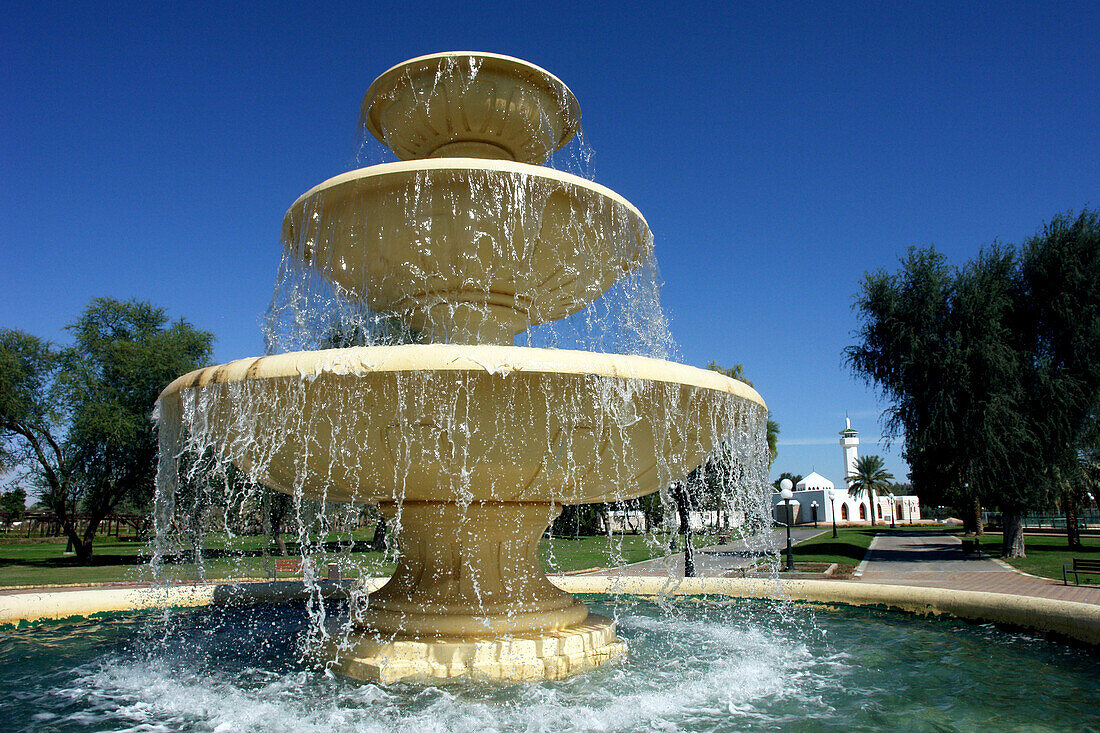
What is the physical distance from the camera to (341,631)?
Answer: 5.12 meters

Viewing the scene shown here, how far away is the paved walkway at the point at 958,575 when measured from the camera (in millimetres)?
11969

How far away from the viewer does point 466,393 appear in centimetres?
392

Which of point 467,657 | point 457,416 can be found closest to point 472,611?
→ point 467,657

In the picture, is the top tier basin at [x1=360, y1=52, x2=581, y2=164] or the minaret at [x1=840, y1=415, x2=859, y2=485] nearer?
the top tier basin at [x1=360, y1=52, x2=581, y2=164]

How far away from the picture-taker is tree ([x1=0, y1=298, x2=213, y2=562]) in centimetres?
2189

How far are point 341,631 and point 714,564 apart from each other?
573 inches

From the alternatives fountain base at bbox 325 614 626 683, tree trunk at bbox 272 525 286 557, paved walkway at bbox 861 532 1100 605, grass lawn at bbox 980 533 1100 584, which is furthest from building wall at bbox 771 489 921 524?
fountain base at bbox 325 614 626 683

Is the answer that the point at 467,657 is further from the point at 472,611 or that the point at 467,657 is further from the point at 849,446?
the point at 849,446

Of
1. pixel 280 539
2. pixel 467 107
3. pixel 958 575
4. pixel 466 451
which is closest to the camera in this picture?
pixel 466 451

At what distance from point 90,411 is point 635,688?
73.6 feet

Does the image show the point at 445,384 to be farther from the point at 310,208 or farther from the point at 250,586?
the point at 250,586

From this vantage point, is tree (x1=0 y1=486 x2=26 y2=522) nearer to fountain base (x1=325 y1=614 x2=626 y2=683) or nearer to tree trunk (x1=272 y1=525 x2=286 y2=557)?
tree trunk (x1=272 y1=525 x2=286 y2=557)

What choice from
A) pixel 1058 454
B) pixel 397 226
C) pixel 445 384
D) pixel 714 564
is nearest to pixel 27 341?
pixel 714 564

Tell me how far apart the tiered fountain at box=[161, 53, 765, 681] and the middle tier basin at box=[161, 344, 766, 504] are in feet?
0.05
